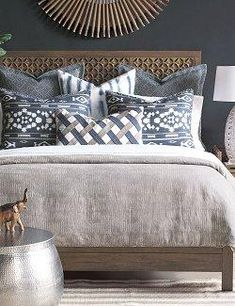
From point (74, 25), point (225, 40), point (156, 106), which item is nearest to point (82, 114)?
point (156, 106)

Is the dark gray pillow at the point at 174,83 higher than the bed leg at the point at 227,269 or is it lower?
higher

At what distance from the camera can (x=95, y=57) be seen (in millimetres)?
5637

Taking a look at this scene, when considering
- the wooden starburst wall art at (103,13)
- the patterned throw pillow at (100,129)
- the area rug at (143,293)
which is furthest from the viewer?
the wooden starburst wall art at (103,13)

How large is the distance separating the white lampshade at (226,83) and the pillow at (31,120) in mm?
1024

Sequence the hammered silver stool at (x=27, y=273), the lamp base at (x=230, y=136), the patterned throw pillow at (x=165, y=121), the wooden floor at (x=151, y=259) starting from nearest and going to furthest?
the hammered silver stool at (x=27, y=273) < the wooden floor at (x=151, y=259) < the patterned throw pillow at (x=165, y=121) < the lamp base at (x=230, y=136)

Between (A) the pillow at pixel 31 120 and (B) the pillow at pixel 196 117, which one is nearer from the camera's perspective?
(A) the pillow at pixel 31 120

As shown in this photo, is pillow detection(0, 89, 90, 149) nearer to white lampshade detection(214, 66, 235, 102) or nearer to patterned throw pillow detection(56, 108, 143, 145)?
patterned throw pillow detection(56, 108, 143, 145)

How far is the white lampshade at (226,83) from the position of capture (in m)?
5.19

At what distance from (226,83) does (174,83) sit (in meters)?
0.39

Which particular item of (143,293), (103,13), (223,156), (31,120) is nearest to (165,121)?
(223,156)

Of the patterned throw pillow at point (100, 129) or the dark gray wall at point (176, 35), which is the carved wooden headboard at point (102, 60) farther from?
the patterned throw pillow at point (100, 129)

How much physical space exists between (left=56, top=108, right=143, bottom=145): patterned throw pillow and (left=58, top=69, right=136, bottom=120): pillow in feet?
1.39

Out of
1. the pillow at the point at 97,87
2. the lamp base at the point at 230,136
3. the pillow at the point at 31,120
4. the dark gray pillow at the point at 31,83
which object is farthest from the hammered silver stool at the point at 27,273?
the lamp base at the point at 230,136

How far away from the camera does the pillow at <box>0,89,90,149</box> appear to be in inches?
194
